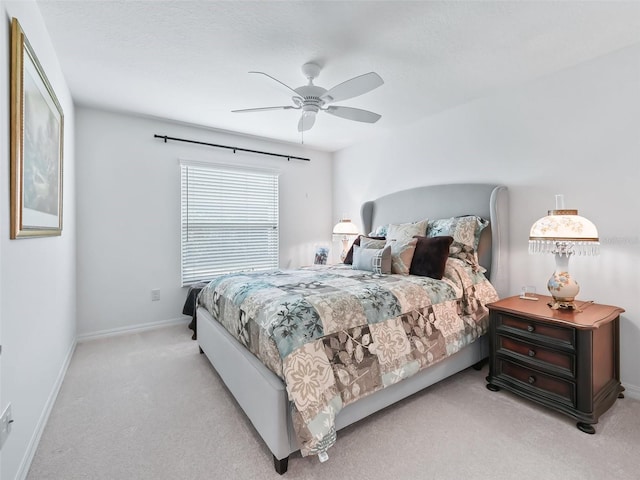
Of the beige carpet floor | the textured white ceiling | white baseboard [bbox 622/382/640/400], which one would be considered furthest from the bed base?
the textured white ceiling

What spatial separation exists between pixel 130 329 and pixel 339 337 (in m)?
3.00

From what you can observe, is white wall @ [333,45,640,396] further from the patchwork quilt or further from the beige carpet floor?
the beige carpet floor

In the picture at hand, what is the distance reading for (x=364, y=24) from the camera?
1967 mm

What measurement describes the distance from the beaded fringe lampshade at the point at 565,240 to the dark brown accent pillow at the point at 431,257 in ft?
2.03

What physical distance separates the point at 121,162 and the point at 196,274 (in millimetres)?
1576

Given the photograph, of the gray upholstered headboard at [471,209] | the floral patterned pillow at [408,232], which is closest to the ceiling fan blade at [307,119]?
the floral patterned pillow at [408,232]

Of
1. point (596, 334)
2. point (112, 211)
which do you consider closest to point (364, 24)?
point (596, 334)

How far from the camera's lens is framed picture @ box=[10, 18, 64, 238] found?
1.41m

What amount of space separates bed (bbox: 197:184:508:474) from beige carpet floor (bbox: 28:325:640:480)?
0.13 metres

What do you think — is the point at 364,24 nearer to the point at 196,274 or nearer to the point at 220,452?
the point at 220,452

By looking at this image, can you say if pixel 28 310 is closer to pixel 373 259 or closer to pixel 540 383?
pixel 373 259

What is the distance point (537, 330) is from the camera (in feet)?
6.70

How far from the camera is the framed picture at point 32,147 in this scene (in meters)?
1.41

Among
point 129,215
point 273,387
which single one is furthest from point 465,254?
point 129,215
